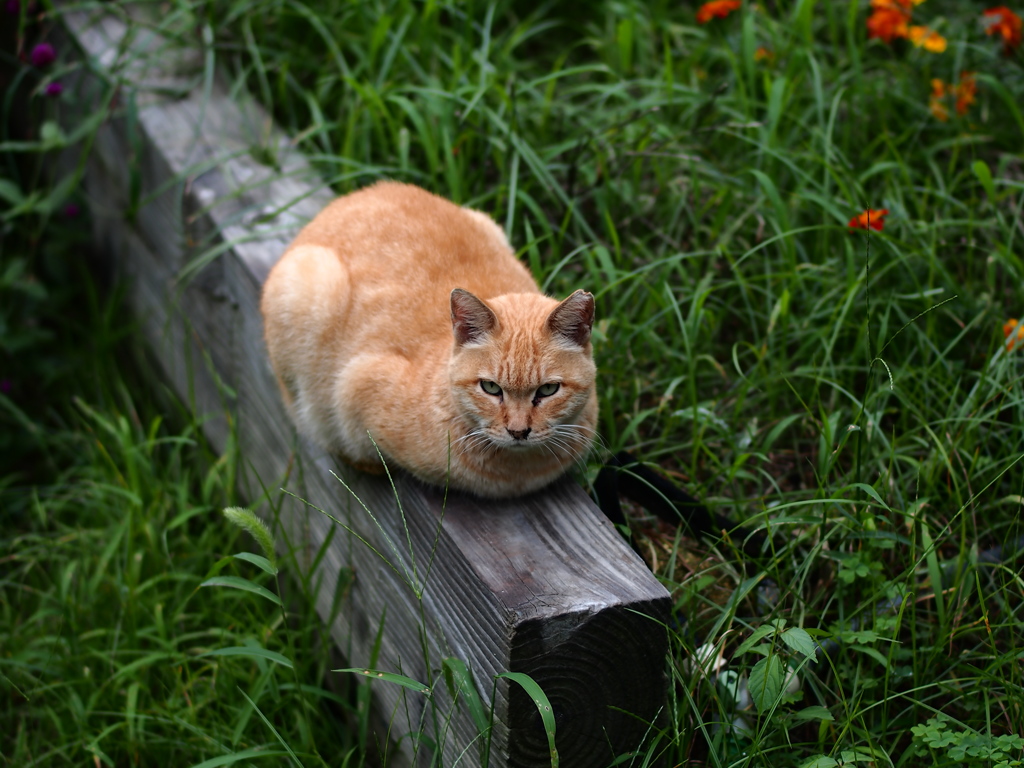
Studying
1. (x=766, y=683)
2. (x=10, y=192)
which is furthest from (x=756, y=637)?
(x=10, y=192)

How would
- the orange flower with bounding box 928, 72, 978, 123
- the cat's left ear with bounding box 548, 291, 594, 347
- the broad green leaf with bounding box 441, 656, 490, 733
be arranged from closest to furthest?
the broad green leaf with bounding box 441, 656, 490, 733
the cat's left ear with bounding box 548, 291, 594, 347
the orange flower with bounding box 928, 72, 978, 123

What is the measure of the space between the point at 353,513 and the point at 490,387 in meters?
0.65

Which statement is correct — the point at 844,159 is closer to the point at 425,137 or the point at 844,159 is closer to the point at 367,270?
the point at 425,137

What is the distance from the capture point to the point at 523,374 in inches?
90.1

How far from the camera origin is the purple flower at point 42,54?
13.8 feet

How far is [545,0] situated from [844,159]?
1.99m

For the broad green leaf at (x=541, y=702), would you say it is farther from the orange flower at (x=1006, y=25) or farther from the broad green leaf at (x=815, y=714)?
the orange flower at (x=1006, y=25)

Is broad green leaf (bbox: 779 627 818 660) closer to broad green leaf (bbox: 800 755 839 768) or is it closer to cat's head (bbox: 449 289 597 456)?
broad green leaf (bbox: 800 755 839 768)

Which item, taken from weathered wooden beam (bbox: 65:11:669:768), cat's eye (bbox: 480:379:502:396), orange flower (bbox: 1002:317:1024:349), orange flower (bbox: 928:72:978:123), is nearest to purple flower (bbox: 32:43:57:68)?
weathered wooden beam (bbox: 65:11:669:768)

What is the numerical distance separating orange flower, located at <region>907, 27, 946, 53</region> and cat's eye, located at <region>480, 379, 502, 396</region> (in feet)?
8.17

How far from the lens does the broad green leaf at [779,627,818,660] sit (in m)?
1.89

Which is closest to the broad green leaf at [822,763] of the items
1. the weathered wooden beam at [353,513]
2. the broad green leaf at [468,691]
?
the weathered wooden beam at [353,513]

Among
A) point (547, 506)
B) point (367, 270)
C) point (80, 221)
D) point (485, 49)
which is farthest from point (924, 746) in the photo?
point (80, 221)

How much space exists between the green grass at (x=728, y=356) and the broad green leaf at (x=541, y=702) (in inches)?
14.6
